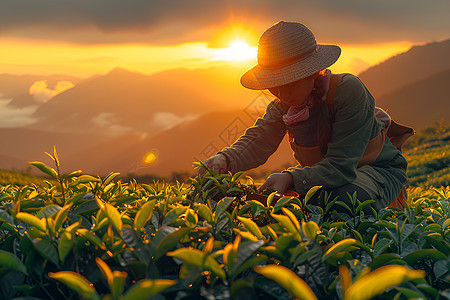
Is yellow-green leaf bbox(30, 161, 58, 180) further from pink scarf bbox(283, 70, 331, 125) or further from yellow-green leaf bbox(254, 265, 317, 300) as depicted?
pink scarf bbox(283, 70, 331, 125)

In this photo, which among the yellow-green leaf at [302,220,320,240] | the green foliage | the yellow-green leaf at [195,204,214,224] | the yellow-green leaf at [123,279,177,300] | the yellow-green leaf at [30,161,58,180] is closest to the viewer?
the yellow-green leaf at [123,279,177,300]

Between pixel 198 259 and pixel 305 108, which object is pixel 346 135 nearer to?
pixel 305 108

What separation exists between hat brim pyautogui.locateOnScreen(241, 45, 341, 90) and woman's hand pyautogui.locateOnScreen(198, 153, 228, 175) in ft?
1.76

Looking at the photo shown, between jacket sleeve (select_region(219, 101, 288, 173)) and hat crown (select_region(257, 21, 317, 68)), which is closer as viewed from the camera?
hat crown (select_region(257, 21, 317, 68))

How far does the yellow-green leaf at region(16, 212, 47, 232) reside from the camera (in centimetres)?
103

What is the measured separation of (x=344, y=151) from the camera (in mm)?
2738

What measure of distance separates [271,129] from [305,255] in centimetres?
238

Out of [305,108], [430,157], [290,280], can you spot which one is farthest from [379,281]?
[430,157]

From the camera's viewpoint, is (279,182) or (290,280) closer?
(290,280)

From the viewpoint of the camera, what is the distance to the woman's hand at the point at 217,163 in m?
2.67

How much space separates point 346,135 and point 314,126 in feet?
0.85

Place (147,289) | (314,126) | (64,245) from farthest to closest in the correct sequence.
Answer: (314,126) < (64,245) < (147,289)

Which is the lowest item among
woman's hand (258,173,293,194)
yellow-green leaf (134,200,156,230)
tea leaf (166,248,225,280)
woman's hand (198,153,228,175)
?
woman's hand (258,173,293,194)

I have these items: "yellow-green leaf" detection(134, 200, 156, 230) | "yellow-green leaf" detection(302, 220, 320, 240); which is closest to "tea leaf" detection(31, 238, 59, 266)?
"yellow-green leaf" detection(134, 200, 156, 230)
